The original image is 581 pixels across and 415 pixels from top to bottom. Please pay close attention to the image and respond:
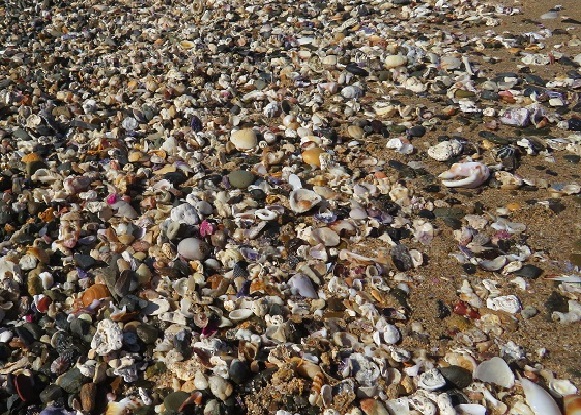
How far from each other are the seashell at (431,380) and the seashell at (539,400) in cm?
32

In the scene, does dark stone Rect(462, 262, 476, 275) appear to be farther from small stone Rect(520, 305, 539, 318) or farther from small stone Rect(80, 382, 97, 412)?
small stone Rect(80, 382, 97, 412)

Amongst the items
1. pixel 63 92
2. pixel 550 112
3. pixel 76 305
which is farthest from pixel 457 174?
pixel 63 92

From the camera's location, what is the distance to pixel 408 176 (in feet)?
11.1

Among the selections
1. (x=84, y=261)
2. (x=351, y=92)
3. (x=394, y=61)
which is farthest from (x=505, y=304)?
(x=394, y=61)

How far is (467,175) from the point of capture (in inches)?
130

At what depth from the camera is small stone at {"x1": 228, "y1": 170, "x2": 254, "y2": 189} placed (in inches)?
134

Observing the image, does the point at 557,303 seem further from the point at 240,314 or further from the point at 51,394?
the point at 51,394

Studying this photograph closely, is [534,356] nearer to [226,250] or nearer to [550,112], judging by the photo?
[226,250]

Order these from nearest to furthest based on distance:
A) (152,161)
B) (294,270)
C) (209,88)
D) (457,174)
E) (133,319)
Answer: (133,319) → (294,270) → (457,174) → (152,161) → (209,88)

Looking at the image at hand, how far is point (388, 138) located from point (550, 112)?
116 cm

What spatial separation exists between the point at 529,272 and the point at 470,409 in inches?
33.0

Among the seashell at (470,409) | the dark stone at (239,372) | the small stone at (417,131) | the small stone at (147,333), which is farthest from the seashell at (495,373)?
the small stone at (417,131)

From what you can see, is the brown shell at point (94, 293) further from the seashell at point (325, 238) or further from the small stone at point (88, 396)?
the seashell at point (325, 238)

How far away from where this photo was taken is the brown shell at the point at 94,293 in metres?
2.67
